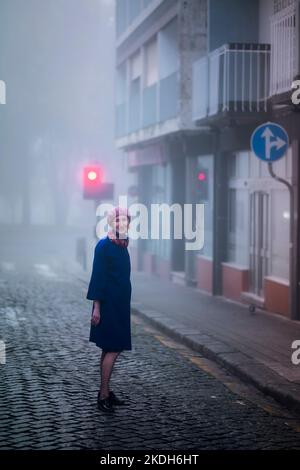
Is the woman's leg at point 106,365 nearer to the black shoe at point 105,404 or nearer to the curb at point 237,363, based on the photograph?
the black shoe at point 105,404

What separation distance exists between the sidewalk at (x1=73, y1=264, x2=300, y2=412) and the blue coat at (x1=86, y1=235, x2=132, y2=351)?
1742 millimetres

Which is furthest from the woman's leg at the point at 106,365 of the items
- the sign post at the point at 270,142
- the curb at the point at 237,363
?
the sign post at the point at 270,142

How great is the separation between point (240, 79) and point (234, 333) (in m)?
5.72

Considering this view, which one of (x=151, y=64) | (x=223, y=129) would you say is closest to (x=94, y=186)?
(x=151, y=64)

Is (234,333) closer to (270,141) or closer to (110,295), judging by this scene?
(270,141)

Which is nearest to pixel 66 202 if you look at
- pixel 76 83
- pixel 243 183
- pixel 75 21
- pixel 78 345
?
pixel 76 83

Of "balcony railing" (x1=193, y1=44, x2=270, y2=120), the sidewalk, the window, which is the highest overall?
the window

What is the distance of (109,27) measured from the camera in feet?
201

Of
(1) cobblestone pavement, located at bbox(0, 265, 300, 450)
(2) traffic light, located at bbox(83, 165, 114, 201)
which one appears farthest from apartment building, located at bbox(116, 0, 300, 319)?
(1) cobblestone pavement, located at bbox(0, 265, 300, 450)

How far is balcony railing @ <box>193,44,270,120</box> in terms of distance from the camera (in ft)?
51.4

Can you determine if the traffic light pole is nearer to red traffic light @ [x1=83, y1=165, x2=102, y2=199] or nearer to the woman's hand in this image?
the woman's hand

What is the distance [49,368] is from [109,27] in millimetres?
54094

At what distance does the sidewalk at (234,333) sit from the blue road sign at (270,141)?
257cm
